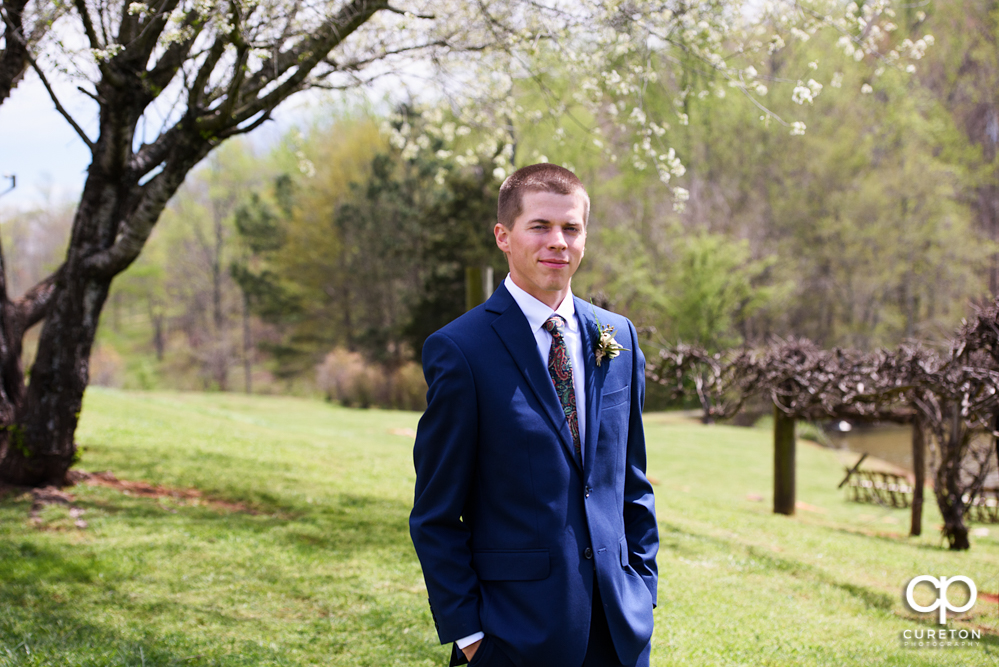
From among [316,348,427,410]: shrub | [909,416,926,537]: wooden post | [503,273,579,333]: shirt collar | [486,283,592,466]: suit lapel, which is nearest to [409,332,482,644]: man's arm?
[486,283,592,466]: suit lapel

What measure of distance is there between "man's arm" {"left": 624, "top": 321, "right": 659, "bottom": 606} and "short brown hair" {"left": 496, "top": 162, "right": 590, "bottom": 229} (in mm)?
555

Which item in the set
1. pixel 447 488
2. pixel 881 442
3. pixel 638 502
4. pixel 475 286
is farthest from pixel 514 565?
pixel 881 442

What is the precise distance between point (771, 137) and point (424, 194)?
58.7 feet

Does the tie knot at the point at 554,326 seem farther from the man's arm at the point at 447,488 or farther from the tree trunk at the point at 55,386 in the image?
the tree trunk at the point at 55,386

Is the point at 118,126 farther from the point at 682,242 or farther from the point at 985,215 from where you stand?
the point at 985,215

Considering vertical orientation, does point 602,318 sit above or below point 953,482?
above

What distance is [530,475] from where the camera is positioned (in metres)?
2.12

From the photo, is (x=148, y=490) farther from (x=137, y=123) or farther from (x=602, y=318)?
(x=602, y=318)

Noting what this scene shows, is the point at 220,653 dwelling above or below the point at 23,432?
below

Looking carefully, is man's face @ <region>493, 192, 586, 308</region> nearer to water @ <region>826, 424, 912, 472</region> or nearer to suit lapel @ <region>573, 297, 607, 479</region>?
suit lapel @ <region>573, 297, 607, 479</region>

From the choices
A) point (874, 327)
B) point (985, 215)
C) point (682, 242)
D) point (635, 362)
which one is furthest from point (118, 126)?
point (985, 215)

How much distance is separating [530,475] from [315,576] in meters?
4.10

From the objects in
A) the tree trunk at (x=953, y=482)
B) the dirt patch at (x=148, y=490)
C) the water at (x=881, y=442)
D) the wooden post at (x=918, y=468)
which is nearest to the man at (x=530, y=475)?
the dirt patch at (x=148, y=490)

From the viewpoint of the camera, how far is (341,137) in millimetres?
42406
